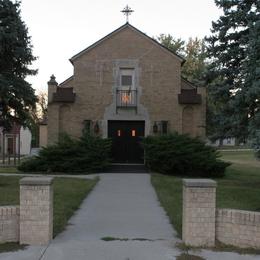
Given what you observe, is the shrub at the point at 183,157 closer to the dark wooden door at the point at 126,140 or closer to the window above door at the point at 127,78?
the dark wooden door at the point at 126,140

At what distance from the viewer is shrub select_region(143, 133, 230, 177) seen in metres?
23.3

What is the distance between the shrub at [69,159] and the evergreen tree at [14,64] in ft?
18.7

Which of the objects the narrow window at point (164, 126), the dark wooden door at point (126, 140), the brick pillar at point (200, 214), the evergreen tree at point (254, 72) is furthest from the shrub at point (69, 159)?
the brick pillar at point (200, 214)

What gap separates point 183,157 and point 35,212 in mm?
15248

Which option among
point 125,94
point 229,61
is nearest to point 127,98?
point 125,94

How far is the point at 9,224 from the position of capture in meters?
8.56

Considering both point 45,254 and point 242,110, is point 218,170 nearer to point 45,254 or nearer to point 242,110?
point 242,110

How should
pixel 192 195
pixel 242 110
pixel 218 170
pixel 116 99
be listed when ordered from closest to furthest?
pixel 192 195, pixel 242 110, pixel 218 170, pixel 116 99

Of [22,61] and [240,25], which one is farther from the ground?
[240,25]

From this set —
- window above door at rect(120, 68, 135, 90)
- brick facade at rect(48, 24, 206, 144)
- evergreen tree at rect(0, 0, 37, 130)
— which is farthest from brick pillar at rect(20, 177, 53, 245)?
window above door at rect(120, 68, 135, 90)

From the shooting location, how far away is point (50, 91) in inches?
1088

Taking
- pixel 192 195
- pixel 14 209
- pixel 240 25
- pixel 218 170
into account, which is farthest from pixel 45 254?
pixel 218 170

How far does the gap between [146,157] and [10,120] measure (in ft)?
26.2

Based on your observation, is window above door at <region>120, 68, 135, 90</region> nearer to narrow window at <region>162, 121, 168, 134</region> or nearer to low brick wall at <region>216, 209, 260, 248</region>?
narrow window at <region>162, 121, 168, 134</region>
